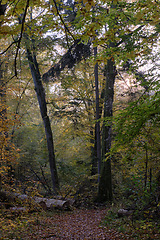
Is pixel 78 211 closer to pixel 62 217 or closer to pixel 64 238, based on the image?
pixel 62 217

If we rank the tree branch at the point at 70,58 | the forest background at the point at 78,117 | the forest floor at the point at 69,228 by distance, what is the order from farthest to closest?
the tree branch at the point at 70,58, the forest background at the point at 78,117, the forest floor at the point at 69,228

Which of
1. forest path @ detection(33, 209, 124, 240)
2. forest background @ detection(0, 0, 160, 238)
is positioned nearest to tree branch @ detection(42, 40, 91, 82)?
forest background @ detection(0, 0, 160, 238)

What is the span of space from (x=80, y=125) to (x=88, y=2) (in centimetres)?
835

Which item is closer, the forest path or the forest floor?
the forest floor

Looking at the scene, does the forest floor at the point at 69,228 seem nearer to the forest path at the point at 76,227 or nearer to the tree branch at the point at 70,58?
the forest path at the point at 76,227

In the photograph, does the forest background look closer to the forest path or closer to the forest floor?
the forest floor

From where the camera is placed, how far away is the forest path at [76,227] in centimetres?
501

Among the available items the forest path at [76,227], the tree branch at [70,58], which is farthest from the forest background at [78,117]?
the forest path at [76,227]

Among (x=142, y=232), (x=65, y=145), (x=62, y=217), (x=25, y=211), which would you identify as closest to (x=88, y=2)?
(x=142, y=232)

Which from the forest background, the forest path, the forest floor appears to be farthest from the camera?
the forest background

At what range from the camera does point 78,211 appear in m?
8.10

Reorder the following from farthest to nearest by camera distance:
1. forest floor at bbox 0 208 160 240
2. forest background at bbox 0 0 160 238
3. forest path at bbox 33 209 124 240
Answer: forest background at bbox 0 0 160 238 → forest path at bbox 33 209 124 240 → forest floor at bbox 0 208 160 240

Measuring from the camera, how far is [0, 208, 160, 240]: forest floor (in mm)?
4457

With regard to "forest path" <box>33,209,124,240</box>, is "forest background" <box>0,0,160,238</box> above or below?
above
